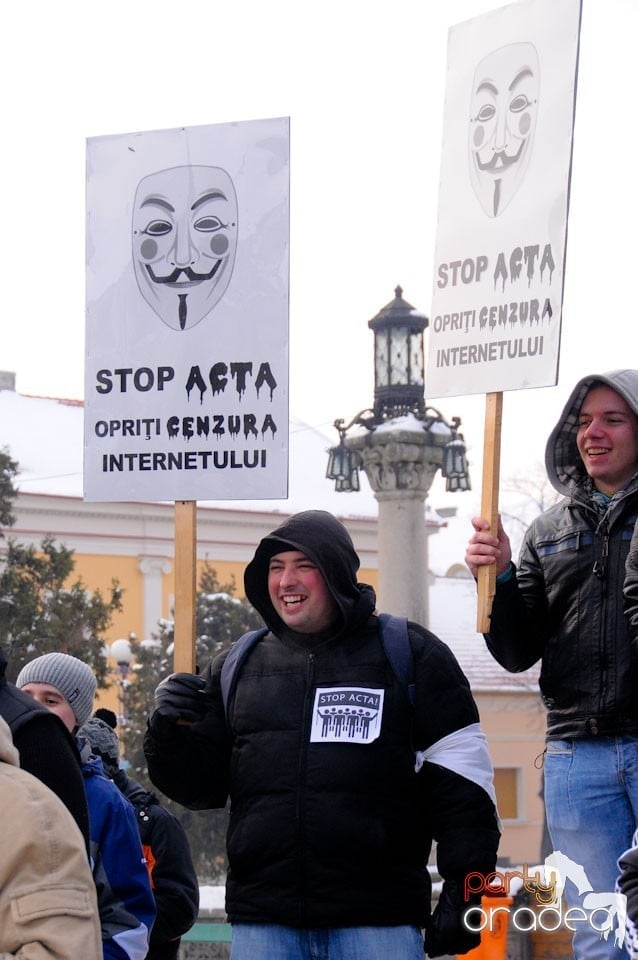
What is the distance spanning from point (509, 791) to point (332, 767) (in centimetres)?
3478

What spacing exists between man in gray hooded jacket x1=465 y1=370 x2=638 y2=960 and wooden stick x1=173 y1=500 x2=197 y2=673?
88 cm

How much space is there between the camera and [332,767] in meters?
4.61

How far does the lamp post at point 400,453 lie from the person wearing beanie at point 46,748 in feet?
36.3

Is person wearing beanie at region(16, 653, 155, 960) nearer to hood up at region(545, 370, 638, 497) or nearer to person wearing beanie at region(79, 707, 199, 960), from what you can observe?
person wearing beanie at region(79, 707, 199, 960)

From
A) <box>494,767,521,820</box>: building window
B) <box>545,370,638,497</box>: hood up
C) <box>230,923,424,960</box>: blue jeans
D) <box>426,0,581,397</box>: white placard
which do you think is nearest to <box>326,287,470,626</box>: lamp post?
<box>426,0,581,397</box>: white placard

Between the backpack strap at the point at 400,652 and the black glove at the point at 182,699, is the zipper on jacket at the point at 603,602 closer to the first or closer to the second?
the backpack strap at the point at 400,652

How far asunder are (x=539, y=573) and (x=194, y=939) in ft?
14.1

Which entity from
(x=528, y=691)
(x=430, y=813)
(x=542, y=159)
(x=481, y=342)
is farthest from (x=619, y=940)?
(x=528, y=691)

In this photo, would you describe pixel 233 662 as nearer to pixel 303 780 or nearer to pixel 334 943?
pixel 303 780

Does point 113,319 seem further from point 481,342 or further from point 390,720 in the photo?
point 390,720

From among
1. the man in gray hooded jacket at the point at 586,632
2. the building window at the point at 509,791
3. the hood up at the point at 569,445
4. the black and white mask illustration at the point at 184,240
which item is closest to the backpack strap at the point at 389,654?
the man in gray hooded jacket at the point at 586,632

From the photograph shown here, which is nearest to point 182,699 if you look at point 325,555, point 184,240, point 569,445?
point 325,555

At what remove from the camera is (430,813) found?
4.69 metres

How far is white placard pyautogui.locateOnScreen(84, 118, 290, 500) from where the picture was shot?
5.51 meters
